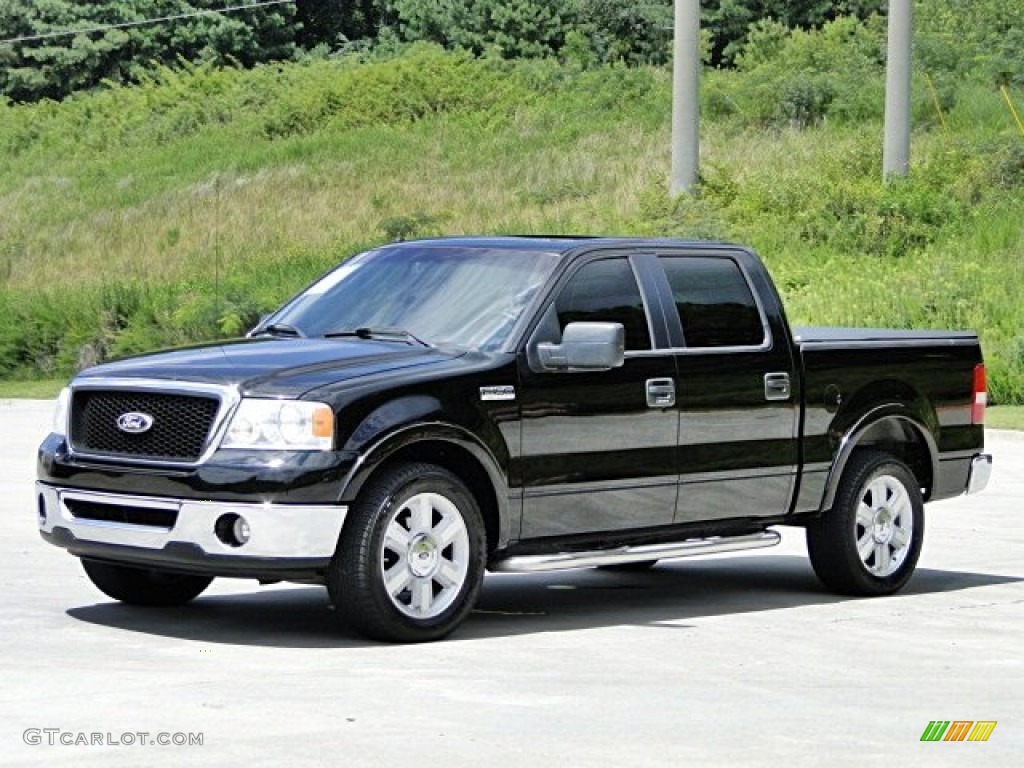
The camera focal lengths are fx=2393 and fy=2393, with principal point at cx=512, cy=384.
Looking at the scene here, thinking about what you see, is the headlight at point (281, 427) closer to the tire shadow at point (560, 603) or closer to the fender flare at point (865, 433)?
the tire shadow at point (560, 603)

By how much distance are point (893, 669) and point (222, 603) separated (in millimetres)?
3646

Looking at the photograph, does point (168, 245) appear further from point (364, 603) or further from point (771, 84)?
point (364, 603)

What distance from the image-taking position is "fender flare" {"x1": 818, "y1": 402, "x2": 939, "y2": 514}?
12672 mm

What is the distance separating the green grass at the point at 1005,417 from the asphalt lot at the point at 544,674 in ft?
36.1

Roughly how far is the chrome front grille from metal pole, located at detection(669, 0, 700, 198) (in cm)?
2078

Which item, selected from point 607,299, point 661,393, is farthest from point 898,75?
point 661,393

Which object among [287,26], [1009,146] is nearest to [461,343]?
[1009,146]

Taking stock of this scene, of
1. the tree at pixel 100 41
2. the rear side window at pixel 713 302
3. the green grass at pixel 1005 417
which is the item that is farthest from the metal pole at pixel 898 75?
the tree at pixel 100 41

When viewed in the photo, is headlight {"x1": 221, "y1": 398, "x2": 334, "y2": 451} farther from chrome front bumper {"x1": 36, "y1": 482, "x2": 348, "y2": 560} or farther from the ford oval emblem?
the ford oval emblem

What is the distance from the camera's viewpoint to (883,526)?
13.0 m

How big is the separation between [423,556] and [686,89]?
71.4ft

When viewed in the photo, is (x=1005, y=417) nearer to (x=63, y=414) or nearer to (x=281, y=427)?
(x=63, y=414)

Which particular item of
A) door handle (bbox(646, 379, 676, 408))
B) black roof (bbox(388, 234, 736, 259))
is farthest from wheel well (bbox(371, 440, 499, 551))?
black roof (bbox(388, 234, 736, 259))

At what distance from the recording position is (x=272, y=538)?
1025 centimetres
